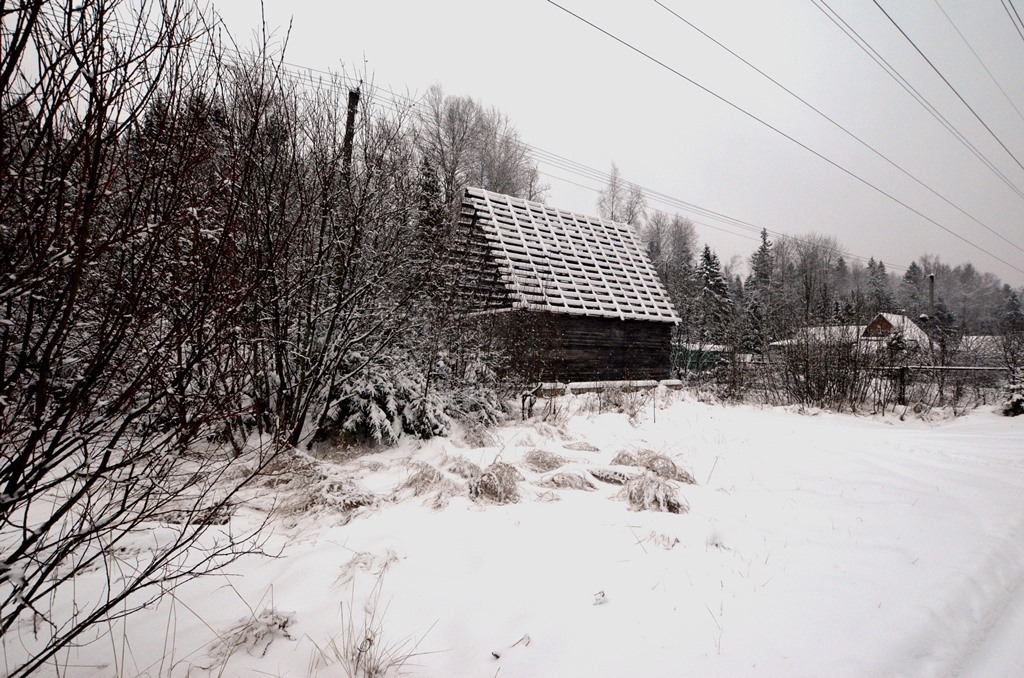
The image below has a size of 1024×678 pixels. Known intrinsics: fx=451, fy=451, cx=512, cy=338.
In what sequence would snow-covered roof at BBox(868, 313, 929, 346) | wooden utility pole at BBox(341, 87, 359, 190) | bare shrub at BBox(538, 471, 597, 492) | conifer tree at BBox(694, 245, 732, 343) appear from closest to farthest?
bare shrub at BBox(538, 471, 597, 492) → wooden utility pole at BBox(341, 87, 359, 190) → snow-covered roof at BBox(868, 313, 929, 346) → conifer tree at BBox(694, 245, 732, 343)

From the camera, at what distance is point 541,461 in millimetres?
4672

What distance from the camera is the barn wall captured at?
12250 millimetres

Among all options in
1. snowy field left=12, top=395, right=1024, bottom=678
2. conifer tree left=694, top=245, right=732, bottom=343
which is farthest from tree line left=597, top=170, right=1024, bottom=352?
snowy field left=12, top=395, right=1024, bottom=678

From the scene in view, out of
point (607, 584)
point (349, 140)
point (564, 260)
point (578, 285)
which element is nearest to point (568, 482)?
point (607, 584)

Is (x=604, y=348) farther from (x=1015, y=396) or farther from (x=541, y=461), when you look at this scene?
(x=541, y=461)

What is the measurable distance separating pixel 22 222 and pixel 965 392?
1516 centimetres

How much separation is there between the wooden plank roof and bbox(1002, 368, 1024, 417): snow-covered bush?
784 cm

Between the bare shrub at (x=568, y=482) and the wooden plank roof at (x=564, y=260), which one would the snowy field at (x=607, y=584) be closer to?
the bare shrub at (x=568, y=482)

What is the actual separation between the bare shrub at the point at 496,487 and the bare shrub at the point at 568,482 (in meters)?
0.34

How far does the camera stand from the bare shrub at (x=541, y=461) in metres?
4.57

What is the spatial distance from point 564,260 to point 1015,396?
34.6 ft

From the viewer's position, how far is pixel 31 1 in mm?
1272

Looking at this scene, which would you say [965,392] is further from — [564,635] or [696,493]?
[564,635]

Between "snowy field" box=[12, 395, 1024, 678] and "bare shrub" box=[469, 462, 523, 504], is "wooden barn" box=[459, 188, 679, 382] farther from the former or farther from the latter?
"snowy field" box=[12, 395, 1024, 678]
